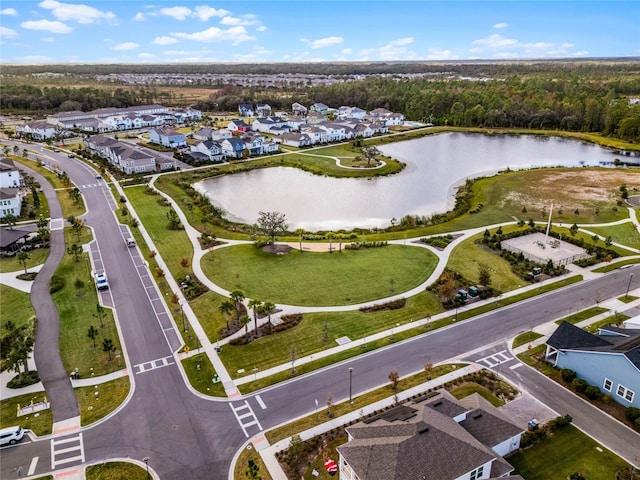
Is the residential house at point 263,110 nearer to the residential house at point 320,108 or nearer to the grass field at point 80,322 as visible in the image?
the residential house at point 320,108

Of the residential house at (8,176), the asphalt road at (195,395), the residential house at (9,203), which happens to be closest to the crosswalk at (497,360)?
the asphalt road at (195,395)

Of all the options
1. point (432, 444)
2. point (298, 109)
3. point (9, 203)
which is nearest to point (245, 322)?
point (432, 444)

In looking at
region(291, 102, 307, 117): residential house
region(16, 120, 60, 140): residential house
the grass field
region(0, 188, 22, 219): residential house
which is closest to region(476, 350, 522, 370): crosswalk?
the grass field

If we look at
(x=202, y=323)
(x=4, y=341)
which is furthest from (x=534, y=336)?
(x=4, y=341)

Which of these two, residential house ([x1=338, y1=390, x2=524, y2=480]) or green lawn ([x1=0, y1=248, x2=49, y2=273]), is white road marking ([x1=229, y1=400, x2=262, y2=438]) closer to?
residential house ([x1=338, y1=390, x2=524, y2=480])

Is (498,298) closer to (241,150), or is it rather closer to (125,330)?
(125,330)
